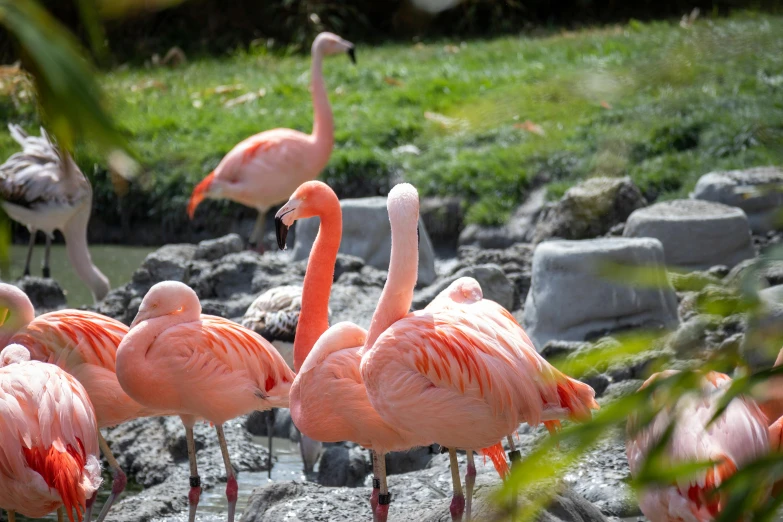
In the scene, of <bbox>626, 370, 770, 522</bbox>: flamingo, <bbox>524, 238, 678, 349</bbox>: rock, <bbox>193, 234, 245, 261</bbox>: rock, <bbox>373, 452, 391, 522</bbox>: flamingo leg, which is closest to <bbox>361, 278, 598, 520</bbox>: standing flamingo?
<bbox>373, 452, 391, 522</bbox>: flamingo leg

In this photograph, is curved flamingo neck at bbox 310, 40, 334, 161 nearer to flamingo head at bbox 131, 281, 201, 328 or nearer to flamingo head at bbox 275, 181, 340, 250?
flamingo head at bbox 275, 181, 340, 250

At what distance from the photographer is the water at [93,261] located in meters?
8.07

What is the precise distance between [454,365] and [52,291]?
4.82 metres

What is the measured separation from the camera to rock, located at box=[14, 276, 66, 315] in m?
6.87

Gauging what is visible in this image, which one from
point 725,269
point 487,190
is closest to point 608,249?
point 725,269

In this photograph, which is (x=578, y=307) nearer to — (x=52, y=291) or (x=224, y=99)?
(x=52, y=291)

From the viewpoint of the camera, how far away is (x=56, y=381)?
10.6 feet

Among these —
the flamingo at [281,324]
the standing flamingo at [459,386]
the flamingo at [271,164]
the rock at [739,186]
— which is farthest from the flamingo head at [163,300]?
the rock at [739,186]

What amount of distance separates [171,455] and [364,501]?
1.42 meters

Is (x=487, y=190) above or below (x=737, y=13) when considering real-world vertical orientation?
below

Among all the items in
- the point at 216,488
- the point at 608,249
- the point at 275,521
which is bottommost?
the point at 216,488

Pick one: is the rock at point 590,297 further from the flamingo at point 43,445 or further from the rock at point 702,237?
the flamingo at point 43,445

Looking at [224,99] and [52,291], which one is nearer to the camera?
[52,291]

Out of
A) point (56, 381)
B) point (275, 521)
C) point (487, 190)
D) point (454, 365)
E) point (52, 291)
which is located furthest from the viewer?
point (487, 190)
